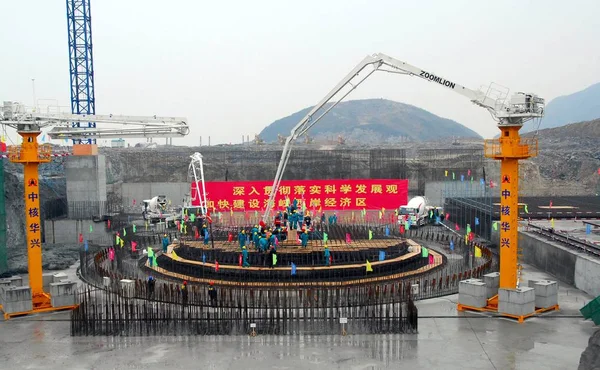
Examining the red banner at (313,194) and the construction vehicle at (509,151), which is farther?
the red banner at (313,194)

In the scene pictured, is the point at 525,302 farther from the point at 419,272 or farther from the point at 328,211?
the point at 328,211

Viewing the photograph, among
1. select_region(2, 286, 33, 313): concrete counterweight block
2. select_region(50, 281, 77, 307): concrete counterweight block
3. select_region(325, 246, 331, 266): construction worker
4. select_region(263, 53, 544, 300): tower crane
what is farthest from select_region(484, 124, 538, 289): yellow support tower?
select_region(2, 286, 33, 313): concrete counterweight block

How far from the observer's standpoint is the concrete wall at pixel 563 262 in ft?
68.4

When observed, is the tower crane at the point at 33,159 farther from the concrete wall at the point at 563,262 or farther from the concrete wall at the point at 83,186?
the concrete wall at the point at 563,262

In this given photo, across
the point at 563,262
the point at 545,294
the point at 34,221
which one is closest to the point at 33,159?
the point at 34,221

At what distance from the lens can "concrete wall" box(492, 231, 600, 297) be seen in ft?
68.4

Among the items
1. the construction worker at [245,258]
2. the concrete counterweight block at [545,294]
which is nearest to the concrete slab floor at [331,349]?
the concrete counterweight block at [545,294]

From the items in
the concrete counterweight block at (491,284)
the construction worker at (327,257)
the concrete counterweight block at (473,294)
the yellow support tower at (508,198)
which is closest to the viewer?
the yellow support tower at (508,198)

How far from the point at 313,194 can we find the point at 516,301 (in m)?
23.3

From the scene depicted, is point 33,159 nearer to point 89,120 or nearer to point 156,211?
point 89,120

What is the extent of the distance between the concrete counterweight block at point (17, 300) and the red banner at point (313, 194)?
69.1ft

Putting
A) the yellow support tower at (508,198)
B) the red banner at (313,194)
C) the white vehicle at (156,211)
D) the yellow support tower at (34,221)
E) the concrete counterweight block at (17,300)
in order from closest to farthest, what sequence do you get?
the yellow support tower at (508,198), the concrete counterweight block at (17,300), the yellow support tower at (34,221), the red banner at (313,194), the white vehicle at (156,211)

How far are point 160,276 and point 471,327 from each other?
1333 cm

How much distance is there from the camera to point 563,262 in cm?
2344
